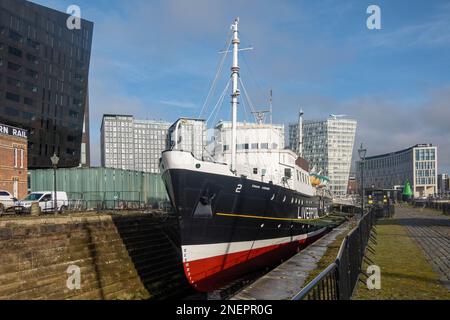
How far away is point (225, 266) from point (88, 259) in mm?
6890

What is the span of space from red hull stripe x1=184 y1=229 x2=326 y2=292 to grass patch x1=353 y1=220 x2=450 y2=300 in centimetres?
474

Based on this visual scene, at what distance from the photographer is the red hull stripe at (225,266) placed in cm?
1371

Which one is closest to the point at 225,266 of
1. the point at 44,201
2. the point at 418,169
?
the point at 44,201

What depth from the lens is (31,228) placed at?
15.8 metres

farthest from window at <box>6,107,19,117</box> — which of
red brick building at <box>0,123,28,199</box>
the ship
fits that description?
the ship

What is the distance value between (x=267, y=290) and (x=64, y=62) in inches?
2621

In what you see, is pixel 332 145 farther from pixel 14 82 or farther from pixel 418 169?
pixel 14 82

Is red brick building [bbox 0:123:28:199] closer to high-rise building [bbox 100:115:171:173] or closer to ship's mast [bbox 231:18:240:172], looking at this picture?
ship's mast [bbox 231:18:240:172]

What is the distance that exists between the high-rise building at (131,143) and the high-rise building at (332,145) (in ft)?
203

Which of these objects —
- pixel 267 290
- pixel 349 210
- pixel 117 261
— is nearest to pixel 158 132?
pixel 349 210

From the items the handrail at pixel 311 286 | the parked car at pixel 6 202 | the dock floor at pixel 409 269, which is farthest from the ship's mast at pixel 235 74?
the parked car at pixel 6 202

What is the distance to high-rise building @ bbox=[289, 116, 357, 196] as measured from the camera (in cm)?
10988

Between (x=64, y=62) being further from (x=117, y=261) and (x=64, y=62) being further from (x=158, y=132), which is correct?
(x=158, y=132)

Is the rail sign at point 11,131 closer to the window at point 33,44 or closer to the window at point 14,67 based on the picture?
the window at point 14,67
